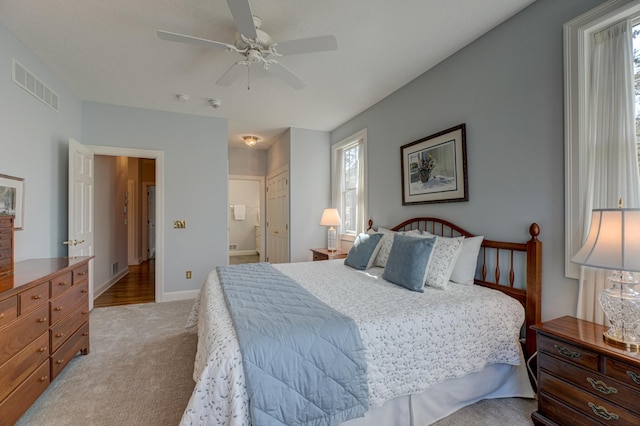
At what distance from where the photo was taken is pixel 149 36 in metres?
2.36

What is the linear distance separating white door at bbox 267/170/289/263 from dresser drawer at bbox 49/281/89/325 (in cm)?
285

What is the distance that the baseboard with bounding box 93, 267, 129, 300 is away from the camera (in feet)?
14.2

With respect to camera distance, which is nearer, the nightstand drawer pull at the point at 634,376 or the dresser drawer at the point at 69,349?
the nightstand drawer pull at the point at 634,376

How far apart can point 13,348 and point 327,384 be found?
171 cm

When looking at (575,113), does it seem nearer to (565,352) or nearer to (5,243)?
(565,352)

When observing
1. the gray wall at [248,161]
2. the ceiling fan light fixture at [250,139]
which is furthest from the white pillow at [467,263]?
the gray wall at [248,161]

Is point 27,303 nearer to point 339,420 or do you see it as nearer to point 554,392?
point 339,420

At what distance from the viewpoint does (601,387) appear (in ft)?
4.58

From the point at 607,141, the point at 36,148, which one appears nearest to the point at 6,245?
the point at 36,148

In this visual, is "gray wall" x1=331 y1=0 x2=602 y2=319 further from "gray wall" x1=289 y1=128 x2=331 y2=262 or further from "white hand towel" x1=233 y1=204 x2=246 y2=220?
"white hand towel" x1=233 y1=204 x2=246 y2=220

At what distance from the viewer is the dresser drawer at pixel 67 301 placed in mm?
2012

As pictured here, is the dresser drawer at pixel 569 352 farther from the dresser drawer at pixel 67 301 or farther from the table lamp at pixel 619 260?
the dresser drawer at pixel 67 301

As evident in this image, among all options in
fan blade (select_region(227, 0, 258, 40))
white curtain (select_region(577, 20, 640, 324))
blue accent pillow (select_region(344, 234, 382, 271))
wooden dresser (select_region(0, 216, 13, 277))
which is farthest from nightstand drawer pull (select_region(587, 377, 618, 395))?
wooden dresser (select_region(0, 216, 13, 277))

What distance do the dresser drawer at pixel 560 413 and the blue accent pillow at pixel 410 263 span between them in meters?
0.86
